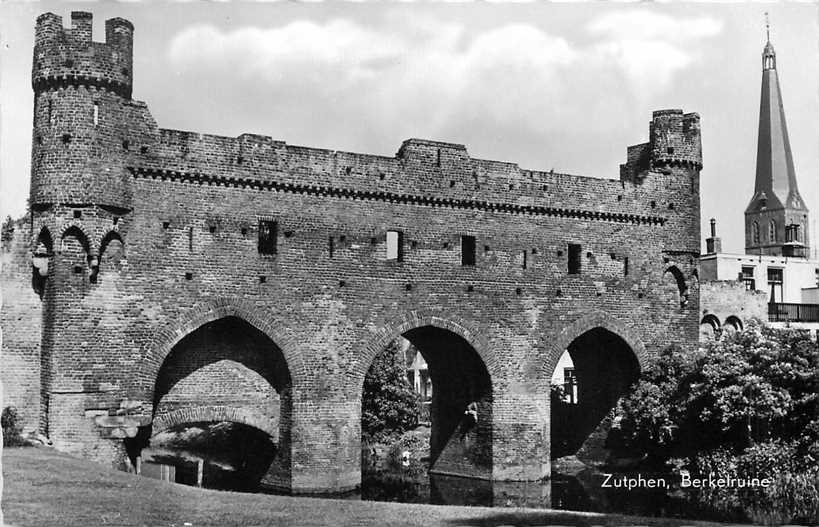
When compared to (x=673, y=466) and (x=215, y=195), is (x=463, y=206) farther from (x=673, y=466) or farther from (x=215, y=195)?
(x=673, y=466)

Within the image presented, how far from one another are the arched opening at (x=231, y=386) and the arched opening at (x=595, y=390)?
404 inches

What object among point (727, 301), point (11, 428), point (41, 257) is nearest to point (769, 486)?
point (11, 428)

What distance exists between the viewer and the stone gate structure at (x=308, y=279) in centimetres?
2291

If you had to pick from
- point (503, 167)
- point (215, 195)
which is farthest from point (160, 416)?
point (503, 167)

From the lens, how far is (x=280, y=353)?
25.6 metres

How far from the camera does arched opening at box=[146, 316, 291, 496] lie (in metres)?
24.9

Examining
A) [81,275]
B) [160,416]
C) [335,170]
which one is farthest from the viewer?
[335,170]

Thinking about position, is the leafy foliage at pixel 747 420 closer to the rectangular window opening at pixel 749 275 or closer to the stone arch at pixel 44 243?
the stone arch at pixel 44 243

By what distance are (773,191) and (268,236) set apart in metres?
53.5

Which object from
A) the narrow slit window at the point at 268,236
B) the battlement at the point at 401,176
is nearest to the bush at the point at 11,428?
the battlement at the point at 401,176

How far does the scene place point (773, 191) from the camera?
7012 centimetres

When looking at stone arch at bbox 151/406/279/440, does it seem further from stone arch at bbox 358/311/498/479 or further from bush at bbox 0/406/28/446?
bush at bbox 0/406/28/446

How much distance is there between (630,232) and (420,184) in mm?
7746

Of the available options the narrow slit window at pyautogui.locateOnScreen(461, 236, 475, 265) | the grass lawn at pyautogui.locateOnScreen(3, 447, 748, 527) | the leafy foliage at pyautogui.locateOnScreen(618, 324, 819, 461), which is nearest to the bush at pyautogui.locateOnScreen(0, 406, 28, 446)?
the grass lawn at pyautogui.locateOnScreen(3, 447, 748, 527)
